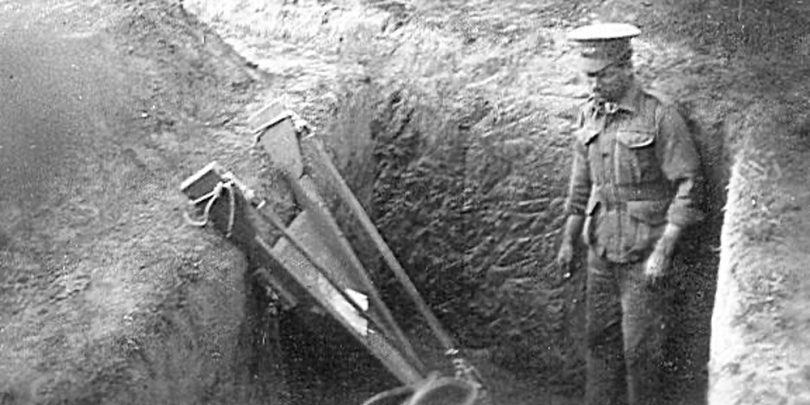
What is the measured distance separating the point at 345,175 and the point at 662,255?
34.3 inches

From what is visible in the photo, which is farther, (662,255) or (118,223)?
(118,223)

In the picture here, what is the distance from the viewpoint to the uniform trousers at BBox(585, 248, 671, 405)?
344cm

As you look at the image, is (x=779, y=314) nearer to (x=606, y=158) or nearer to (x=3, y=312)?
(x=606, y=158)

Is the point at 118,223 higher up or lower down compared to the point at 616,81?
lower down

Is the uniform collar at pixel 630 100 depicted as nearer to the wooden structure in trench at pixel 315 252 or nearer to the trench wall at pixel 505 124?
the trench wall at pixel 505 124

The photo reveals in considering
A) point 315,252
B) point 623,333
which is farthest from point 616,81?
point 315,252

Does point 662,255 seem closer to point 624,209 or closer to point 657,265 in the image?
point 657,265

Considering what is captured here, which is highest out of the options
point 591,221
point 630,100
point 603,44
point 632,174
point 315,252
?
point 603,44

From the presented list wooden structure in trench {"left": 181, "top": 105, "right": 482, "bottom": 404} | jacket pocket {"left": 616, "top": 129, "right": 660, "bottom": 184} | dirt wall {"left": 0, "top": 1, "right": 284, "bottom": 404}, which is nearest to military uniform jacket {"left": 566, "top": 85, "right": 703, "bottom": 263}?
jacket pocket {"left": 616, "top": 129, "right": 660, "bottom": 184}

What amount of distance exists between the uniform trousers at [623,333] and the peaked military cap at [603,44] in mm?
494

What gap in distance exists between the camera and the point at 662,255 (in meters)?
3.41

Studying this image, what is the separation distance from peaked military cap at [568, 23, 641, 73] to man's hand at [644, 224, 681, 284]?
18.2 inches

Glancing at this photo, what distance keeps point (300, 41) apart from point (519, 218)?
77cm

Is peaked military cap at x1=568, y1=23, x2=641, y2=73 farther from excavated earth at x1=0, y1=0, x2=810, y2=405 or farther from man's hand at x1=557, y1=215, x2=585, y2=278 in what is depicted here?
man's hand at x1=557, y1=215, x2=585, y2=278
